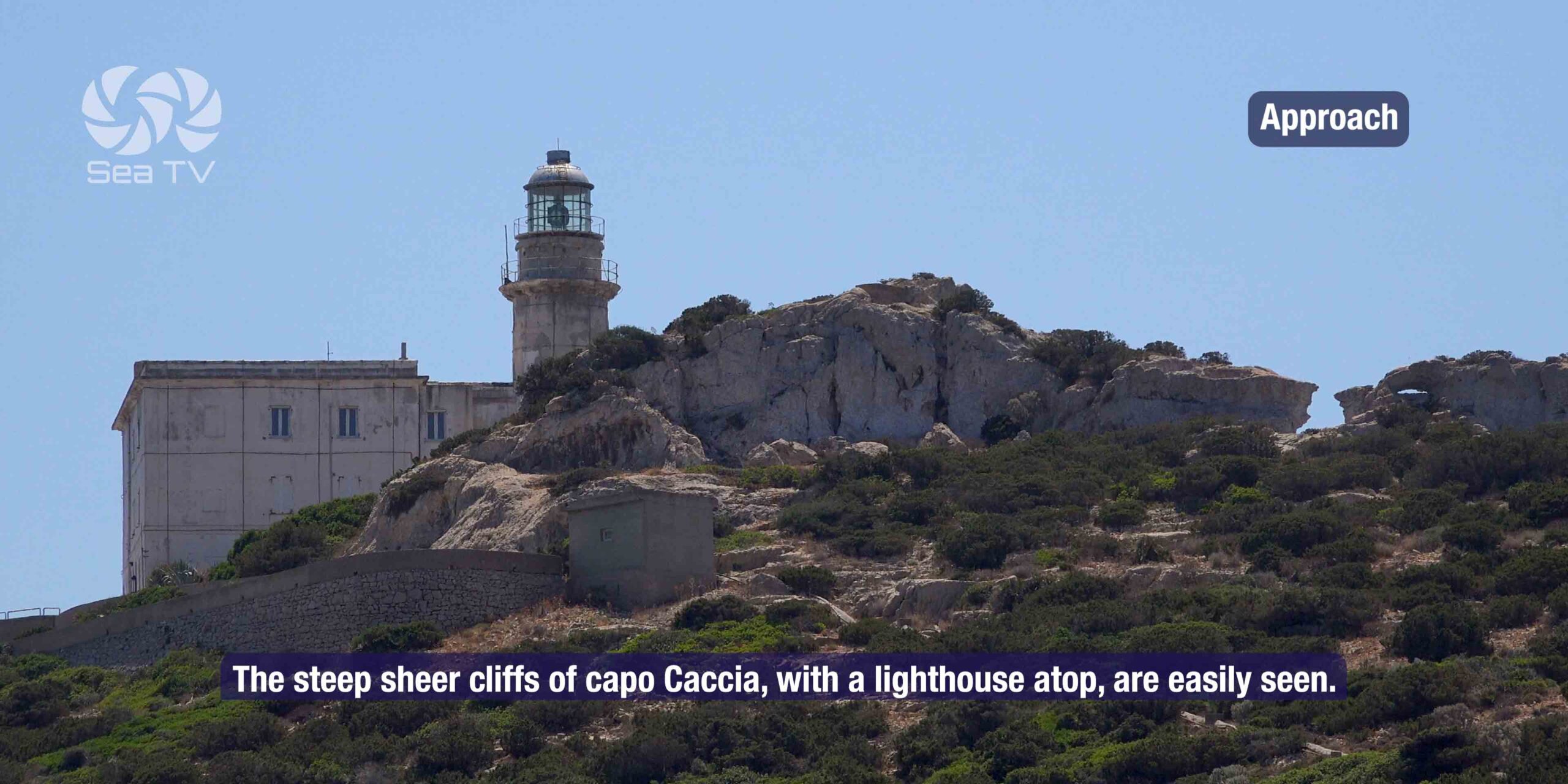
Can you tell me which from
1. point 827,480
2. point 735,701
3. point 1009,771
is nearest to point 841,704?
point 735,701

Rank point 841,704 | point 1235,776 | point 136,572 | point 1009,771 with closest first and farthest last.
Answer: point 1235,776
point 1009,771
point 841,704
point 136,572

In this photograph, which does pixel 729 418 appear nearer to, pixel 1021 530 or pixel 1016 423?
pixel 1016 423

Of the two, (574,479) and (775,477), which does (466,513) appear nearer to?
(574,479)

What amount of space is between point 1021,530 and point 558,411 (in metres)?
13.8

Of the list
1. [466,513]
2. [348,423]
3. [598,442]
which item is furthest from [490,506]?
[348,423]

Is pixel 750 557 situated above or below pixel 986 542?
below

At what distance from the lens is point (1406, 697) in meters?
36.9

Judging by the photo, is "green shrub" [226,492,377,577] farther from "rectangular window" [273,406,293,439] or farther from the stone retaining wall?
"rectangular window" [273,406,293,439]

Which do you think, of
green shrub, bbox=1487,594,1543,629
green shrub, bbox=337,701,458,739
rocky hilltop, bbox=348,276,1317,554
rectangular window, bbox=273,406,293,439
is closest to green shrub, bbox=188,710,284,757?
green shrub, bbox=337,701,458,739

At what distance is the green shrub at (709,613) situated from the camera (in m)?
46.5

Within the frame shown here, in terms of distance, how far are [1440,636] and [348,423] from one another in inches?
1388

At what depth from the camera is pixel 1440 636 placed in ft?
132

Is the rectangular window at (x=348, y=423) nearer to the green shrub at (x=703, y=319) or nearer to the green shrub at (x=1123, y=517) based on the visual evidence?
the green shrub at (x=703, y=319)

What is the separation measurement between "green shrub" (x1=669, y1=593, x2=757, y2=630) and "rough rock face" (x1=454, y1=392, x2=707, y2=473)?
40.1 feet
